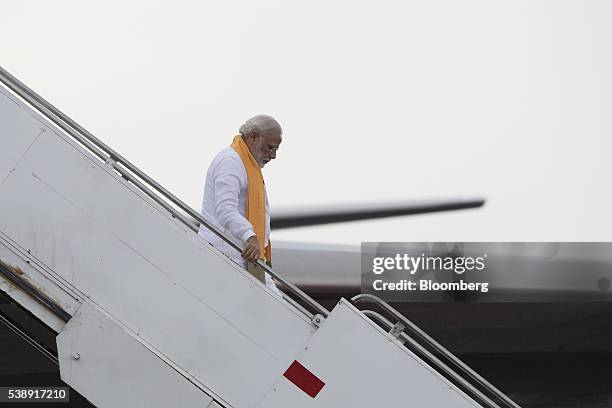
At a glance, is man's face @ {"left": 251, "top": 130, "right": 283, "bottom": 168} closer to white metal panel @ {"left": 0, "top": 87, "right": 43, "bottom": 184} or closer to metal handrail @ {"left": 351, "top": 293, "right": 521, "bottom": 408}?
metal handrail @ {"left": 351, "top": 293, "right": 521, "bottom": 408}

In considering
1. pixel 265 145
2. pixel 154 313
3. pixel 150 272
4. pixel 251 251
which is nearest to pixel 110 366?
pixel 154 313

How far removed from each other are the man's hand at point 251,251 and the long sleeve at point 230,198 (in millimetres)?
66

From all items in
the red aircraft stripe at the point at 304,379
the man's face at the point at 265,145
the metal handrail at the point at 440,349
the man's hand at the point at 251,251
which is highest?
the man's face at the point at 265,145

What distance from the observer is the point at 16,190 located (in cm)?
357

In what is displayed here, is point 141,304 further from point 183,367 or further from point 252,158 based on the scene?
point 252,158

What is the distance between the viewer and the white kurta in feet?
12.5

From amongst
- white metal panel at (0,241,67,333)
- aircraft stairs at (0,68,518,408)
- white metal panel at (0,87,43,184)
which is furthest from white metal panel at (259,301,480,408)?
white metal panel at (0,87,43,184)

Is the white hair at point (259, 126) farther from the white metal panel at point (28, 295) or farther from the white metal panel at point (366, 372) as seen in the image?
the white metal panel at point (28, 295)

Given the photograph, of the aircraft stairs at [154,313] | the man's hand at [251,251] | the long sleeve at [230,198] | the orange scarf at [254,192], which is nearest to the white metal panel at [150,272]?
the aircraft stairs at [154,313]

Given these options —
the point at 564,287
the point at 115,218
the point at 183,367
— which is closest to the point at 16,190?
the point at 115,218

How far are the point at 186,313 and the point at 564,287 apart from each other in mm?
8496

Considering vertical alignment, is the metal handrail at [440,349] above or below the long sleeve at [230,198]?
below

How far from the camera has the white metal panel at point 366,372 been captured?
346 cm

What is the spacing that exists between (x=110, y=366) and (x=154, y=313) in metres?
A: 0.24
